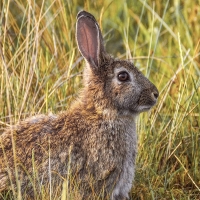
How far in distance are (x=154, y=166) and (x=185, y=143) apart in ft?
1.21

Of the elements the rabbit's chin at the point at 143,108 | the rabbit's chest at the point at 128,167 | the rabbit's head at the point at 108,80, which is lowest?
the rabbit's chest at the point at 128,167

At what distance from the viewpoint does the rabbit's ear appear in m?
5.63

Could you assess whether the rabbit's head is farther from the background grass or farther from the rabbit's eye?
the background grass

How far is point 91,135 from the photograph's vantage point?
5.46m

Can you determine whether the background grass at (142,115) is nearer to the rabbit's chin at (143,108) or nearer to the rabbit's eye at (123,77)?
the rabbit's chin at (143,108)

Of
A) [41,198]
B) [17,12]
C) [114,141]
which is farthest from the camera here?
[17,12]

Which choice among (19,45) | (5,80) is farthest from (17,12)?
(5,80)

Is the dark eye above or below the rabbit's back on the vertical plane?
above

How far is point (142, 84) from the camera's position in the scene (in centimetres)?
558

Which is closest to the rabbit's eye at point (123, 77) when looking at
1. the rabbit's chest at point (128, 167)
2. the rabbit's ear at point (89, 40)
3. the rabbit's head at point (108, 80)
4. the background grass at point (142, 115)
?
the rabbit's head at point (108, 80)

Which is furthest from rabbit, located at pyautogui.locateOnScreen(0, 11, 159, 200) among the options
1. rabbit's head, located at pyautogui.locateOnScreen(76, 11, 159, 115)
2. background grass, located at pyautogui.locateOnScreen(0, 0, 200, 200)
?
background grass, located at pyautogui.locateOnScreen(0, 0, 200, 200)

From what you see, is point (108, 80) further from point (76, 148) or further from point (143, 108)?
point (76, 148)

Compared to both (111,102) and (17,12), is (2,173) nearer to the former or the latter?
(111,102)

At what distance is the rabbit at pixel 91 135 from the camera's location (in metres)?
5.29
